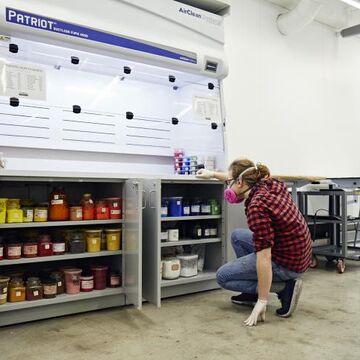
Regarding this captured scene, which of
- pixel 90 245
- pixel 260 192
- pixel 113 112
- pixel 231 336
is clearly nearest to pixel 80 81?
pixel 113 112

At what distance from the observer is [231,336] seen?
2.03m

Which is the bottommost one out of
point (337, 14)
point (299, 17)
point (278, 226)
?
point (278, 226)

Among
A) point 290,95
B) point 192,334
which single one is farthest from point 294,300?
point 290,95

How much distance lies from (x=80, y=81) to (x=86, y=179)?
3.53 feet

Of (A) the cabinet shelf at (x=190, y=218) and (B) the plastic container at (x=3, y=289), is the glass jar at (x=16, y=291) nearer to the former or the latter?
(B) the plastic container at (x=3, y=289)

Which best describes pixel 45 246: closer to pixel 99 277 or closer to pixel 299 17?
pixel 99 277

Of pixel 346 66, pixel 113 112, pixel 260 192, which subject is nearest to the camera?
pixel 260 192

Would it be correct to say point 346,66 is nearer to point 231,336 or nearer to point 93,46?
point 93,46

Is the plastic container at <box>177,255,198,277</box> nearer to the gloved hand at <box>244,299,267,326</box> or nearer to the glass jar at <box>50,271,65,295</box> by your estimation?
the gloved hand at <box>244,299,267,326</box>

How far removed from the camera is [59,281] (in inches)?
93.1

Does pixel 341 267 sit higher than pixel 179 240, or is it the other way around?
pixel 179 240

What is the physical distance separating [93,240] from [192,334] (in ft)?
2.84

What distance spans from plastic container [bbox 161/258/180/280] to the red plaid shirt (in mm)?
738

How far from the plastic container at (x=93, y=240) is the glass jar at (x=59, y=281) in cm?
23
